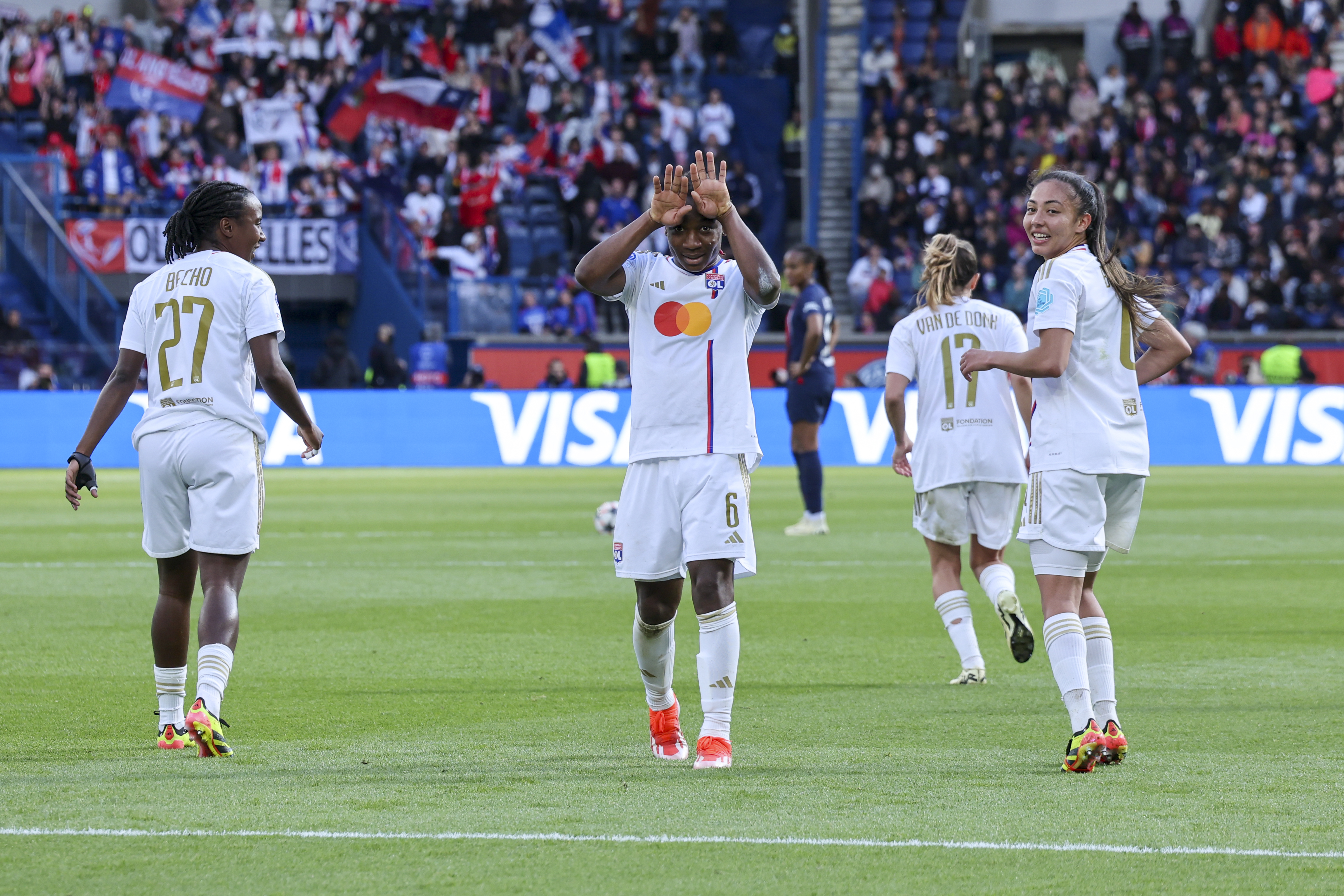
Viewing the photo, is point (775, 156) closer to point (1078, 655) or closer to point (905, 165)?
point (905, 165)

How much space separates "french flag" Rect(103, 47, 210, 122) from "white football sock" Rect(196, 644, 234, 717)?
29775 millimetres

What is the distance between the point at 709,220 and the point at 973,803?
2.14 meters

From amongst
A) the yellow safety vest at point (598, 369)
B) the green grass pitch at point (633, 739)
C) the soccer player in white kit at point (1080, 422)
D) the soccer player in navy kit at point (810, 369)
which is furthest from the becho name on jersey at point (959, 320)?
the yellow safety vest at point (598, 369)

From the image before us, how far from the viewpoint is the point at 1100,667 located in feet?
19.6

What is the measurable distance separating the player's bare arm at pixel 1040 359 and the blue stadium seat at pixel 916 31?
32.9m

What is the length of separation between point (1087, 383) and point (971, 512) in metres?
2.45

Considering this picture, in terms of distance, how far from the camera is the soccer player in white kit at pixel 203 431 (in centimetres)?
600

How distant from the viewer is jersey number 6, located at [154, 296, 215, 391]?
239 inches

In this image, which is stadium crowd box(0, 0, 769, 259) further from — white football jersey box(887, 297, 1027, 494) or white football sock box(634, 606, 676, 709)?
white football sock box(634, 606, 676, 709)

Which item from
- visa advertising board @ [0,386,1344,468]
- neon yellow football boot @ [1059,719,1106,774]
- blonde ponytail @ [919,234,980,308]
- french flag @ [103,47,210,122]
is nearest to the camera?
neon yellow football boot @ [1059,719,1106,774]

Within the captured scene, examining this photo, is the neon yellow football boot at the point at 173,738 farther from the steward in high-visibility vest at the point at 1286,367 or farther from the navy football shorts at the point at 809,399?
the steward in high-visibility vest at the point at 1286,367

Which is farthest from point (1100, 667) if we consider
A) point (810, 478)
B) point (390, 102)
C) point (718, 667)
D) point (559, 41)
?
point (559, 41)

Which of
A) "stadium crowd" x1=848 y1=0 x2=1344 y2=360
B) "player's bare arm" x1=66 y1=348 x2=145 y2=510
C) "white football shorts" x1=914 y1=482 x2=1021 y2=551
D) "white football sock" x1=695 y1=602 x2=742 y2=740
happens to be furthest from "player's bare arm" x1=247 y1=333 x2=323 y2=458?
"stadium crowd" x1=848 y1=0 x2=1344 y2=360

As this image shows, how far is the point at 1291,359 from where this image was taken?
87.9 ft
